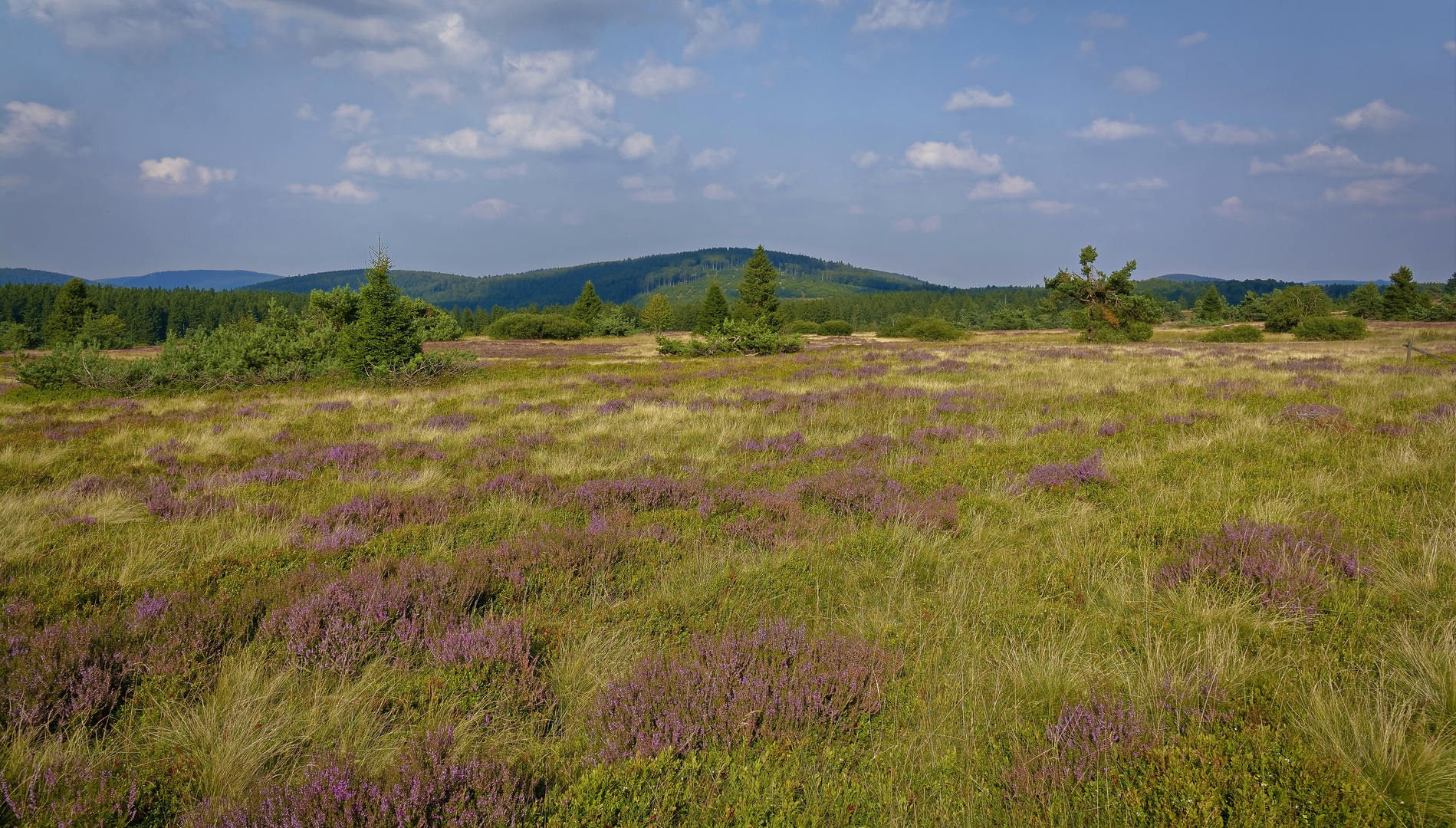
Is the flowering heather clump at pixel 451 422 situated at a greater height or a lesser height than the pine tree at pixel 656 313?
lesser

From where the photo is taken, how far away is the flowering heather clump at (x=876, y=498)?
572cm

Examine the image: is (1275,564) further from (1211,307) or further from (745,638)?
(1211,307)

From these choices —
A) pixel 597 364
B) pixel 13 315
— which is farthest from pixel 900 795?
pixel 13 315

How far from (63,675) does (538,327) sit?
73442 mm

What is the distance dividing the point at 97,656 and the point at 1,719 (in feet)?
1.60

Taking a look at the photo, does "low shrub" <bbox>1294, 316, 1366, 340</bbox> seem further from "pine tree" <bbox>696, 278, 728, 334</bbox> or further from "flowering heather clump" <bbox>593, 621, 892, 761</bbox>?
"flowering heather clump" <bbox>593, 621, 892, 761</bbox>

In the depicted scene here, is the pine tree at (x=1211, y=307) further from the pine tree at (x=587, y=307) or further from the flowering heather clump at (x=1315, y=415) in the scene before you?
the flowering heather clump at (x=1315, y=415)

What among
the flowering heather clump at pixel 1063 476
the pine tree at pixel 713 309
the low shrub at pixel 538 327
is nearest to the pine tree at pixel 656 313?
the low shrub at pixel 538 327

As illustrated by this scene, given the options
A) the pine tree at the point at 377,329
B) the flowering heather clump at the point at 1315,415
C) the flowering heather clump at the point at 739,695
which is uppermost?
the pine tree at the point at 377,329

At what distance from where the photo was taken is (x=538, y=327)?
238ft

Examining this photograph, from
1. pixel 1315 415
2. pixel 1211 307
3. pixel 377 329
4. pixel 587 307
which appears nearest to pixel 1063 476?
pixel 1315 415

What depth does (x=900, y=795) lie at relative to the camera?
8.08ft

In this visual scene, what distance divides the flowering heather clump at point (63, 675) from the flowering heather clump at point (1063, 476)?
750 centimetres

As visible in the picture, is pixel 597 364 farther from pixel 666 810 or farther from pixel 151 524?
pixel 666 810
